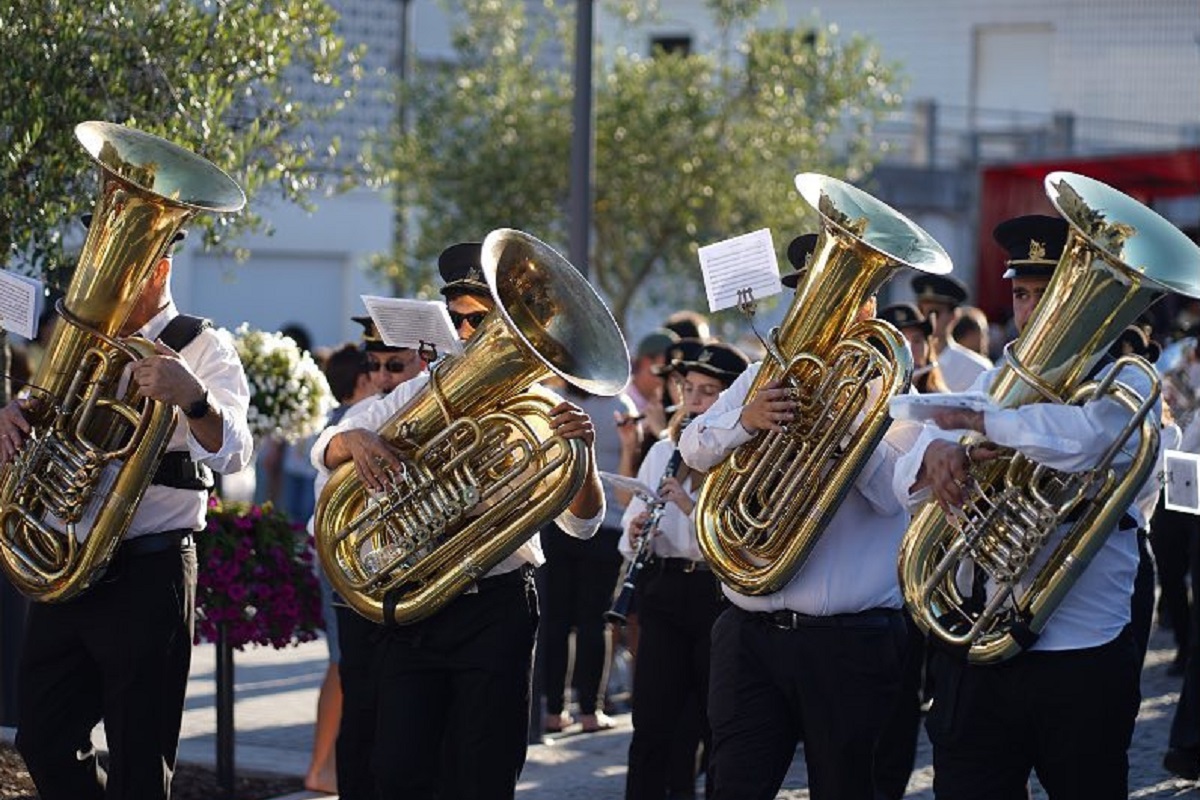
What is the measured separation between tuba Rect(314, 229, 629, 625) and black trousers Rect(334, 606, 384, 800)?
2.11ft

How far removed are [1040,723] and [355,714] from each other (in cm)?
238

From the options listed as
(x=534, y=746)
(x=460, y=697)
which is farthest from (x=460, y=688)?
(x=534, y=746)

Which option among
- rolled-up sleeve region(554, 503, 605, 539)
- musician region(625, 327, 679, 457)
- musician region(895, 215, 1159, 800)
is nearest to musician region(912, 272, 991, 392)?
musician region(625, 327, 679, 457)

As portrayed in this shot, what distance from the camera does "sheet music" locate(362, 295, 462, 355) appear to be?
19.6 ft

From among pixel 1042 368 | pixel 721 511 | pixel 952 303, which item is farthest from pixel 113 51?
pixel 952 303

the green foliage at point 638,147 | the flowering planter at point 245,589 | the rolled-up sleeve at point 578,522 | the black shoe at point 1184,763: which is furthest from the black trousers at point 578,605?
the green foliage at point 638,147

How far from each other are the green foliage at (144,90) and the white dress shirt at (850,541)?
2.12 meters

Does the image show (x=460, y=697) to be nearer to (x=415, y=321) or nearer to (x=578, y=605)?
(x=415, y=321)

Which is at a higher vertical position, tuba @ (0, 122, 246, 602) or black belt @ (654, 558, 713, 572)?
tuba @ (0, 122, 246, 602)

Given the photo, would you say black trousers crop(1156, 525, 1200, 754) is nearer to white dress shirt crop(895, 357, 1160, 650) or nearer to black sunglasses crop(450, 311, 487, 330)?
white dress shirt crop(895, 357, 1160, 650)

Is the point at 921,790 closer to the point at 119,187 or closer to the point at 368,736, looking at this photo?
the point at 368,736

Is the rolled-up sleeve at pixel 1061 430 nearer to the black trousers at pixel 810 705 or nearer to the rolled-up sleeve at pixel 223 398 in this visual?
the black trousers at pixel 810 705

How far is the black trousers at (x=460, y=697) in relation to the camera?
5.90 m

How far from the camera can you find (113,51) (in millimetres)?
7359
